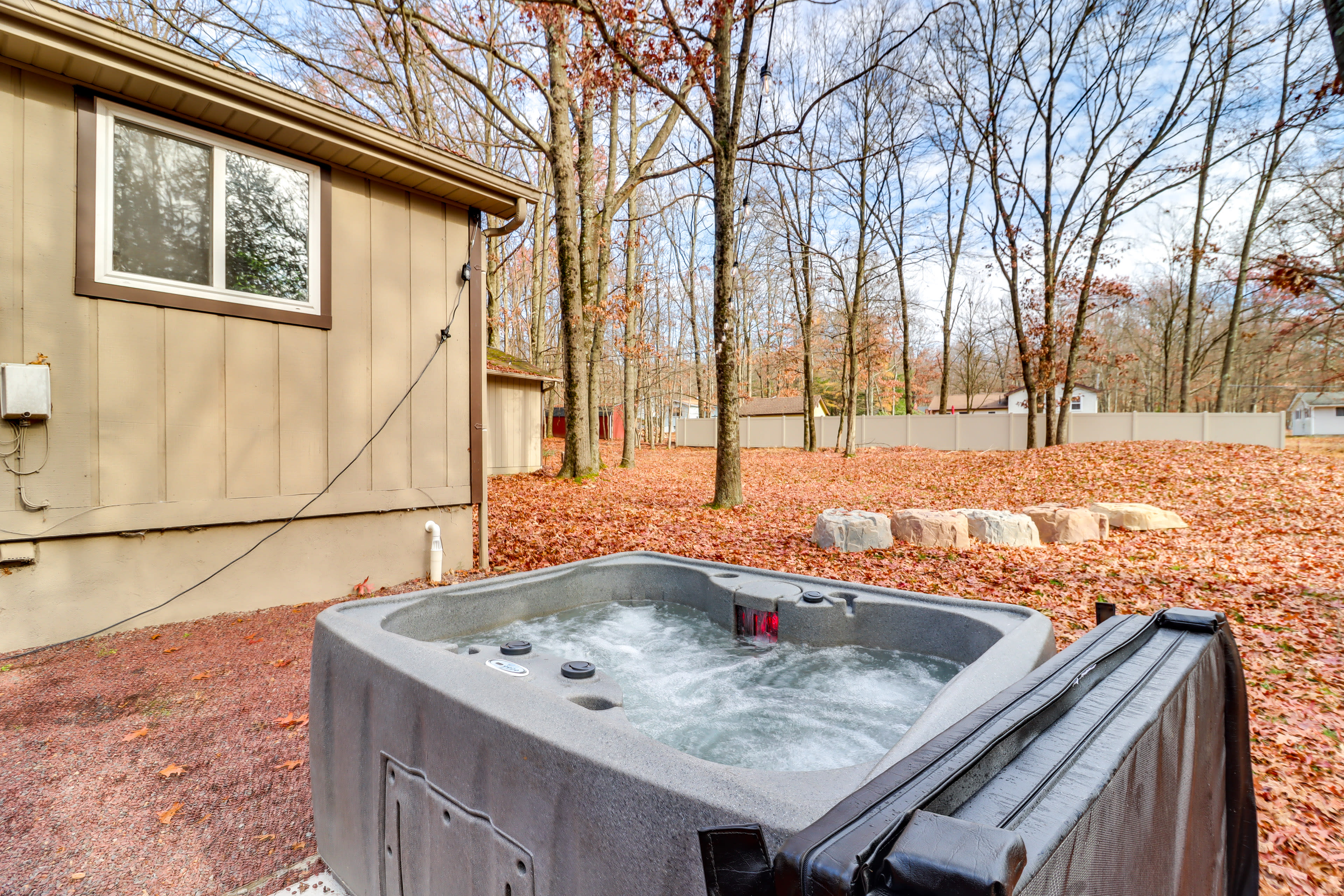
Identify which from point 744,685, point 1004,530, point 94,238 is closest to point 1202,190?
point 1004,530

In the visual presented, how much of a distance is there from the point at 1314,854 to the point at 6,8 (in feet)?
19.5

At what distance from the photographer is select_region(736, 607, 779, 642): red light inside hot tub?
2.68m

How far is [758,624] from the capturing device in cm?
273

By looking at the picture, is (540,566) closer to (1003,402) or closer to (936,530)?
(936,530)

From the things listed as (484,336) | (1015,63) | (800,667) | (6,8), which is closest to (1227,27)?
(1015,63)

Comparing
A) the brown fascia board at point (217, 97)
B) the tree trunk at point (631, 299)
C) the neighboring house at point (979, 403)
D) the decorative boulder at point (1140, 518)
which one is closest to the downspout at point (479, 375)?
the brown fascia board at point (217, 97)

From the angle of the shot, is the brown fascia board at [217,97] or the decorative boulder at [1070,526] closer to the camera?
the brown fascia board at [217,97]

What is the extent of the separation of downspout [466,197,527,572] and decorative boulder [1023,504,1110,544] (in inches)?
193

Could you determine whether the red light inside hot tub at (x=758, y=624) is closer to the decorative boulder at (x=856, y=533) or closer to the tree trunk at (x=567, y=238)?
the decorative boulder at (x=856, y=533)

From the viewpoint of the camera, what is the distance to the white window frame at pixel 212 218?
332cm

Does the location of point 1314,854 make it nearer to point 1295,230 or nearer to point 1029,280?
point 1029,280

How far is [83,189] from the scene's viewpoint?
3.25m

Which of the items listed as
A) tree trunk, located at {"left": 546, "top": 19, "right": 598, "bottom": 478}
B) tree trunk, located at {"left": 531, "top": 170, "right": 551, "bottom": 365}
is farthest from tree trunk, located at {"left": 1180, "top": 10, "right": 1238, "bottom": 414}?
tree trunk, located at {"left": 531, "top": 170, "right": 551, "bottom": 365}

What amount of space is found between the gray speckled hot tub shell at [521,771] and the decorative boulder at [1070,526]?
4.09 meters
